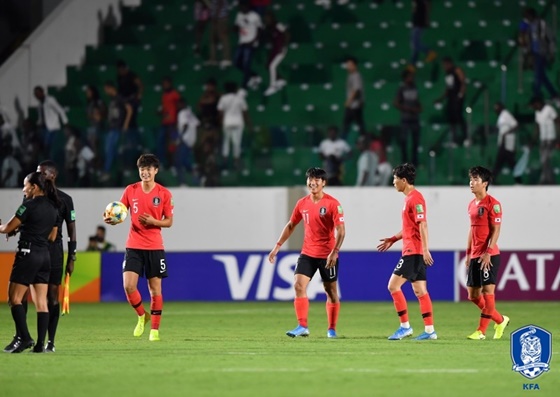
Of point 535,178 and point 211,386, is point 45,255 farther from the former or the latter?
point 535,178

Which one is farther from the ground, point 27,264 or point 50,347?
point 27,264

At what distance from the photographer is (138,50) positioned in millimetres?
34062

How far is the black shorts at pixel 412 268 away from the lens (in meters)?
15.6

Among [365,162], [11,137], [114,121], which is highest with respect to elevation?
[114,121]

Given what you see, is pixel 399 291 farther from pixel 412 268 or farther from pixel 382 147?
pixel 382 147

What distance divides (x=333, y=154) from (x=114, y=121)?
5.13 meters

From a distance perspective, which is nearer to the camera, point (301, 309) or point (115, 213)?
point (115, 213)

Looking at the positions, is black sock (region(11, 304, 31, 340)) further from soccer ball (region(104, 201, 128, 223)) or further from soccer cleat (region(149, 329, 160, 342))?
soccer cleat (region(149, 329, 160, 342))

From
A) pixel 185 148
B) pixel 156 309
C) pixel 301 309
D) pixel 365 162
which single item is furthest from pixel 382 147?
pixel 156 309

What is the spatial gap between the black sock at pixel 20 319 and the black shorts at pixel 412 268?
15.1ft

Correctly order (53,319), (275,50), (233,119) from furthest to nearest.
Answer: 1. (275,50)
2. (233,119)
3. (53,319)

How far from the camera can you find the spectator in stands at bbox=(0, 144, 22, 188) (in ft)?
92.1

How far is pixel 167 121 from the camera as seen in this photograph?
29797 mm

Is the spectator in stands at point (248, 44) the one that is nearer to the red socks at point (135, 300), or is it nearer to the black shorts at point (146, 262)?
the red socks at point (135, 300)
